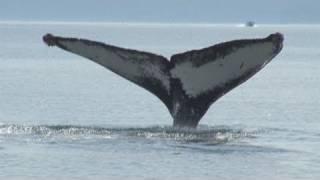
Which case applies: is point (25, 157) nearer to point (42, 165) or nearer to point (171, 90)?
point (42, 165)

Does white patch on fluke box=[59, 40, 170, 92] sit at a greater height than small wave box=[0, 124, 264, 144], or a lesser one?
greater

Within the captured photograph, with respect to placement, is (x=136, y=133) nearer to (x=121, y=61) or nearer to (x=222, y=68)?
(x=121, y=61)

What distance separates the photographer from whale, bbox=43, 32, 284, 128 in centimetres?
1845

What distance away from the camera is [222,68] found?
1881cm

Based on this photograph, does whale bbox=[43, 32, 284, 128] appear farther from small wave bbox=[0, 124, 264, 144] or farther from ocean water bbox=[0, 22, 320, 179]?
small wave bbox=[0, 124, 264, 144]

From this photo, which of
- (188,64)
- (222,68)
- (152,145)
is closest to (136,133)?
(152,145)

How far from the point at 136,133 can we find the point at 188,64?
10.4 feet

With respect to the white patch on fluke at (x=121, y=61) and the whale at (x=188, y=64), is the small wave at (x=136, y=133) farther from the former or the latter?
the white patch on fluke at (x=121, y=61)

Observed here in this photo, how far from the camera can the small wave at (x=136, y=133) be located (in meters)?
20.7

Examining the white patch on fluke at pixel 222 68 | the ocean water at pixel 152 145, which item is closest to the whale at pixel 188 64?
the white patch on fluke at pixel 222 68

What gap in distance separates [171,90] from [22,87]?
1104 inches

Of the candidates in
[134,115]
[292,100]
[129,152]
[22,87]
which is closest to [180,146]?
[129,152]

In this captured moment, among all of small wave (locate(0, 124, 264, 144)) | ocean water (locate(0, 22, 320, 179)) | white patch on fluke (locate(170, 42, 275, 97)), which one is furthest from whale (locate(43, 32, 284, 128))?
small wave (locate(0, 124, 264, 144))

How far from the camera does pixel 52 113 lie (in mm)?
32000
